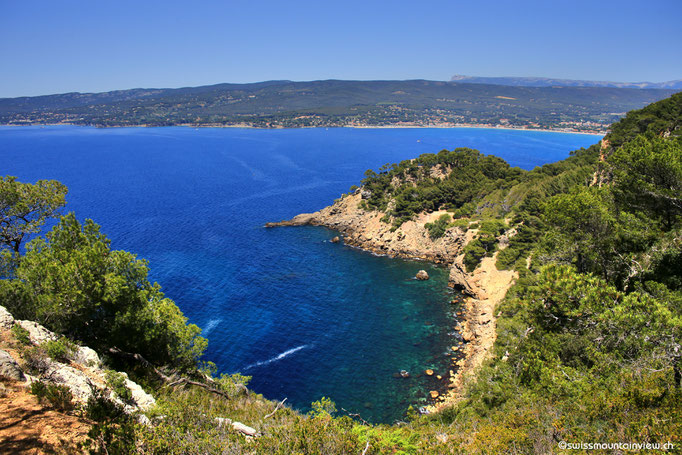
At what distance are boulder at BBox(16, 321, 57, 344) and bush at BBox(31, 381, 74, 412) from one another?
4.37m

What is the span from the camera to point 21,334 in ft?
47.1

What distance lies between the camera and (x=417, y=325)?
43.2 meters

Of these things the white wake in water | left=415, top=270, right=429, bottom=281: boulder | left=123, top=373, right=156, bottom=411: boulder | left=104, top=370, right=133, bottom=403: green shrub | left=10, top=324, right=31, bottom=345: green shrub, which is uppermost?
left=10, top=324, right=31, bottom=345: green shrub

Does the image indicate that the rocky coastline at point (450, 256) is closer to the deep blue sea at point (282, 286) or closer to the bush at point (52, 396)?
the deep blue sea at point (282, 286)

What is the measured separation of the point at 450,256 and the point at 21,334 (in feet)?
183

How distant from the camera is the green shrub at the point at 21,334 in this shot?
14.2 metres

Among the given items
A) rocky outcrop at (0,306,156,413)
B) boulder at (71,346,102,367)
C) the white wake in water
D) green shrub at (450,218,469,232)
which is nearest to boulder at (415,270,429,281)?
green shrub at (450,218,469,232)

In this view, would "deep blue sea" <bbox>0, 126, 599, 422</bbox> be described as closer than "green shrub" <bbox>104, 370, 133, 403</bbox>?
No

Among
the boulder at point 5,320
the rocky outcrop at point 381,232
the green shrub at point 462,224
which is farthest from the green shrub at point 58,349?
the green shrub at point 462,224

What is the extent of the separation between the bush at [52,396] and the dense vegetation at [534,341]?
9cm

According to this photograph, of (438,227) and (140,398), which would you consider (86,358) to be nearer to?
(140,398)

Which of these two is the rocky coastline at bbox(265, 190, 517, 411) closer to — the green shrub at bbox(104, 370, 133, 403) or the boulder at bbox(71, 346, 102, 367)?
the green shrub at bbox(104, 370, 133, 403)

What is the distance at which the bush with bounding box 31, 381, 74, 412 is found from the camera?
11.3 metres

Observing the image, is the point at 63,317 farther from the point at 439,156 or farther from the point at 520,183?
the point at 439,156
